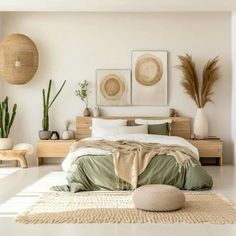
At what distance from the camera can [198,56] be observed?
8.83m

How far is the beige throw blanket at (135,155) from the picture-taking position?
236 inches

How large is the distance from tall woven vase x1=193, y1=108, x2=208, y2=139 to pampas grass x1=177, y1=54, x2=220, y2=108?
0.18m

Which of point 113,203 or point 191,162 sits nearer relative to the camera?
point 113,203

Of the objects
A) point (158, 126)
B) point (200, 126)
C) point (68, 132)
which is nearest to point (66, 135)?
point (68, 132)

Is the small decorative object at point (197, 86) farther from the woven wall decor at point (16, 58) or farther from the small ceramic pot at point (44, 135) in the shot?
the woven wall decor at point (16, 58)

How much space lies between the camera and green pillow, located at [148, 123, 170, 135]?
8203mm

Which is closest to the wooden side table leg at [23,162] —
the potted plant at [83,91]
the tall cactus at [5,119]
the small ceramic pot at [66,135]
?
the tall cactus at [5,119]

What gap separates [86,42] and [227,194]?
13.7 ft

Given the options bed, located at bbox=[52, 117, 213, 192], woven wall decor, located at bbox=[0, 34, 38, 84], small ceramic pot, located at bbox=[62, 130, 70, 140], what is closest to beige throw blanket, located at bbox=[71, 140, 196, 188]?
bed, located at bbox=[52, 117, 213, 192]

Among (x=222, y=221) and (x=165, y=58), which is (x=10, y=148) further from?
(x=222, y=221)

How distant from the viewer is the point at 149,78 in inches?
348
